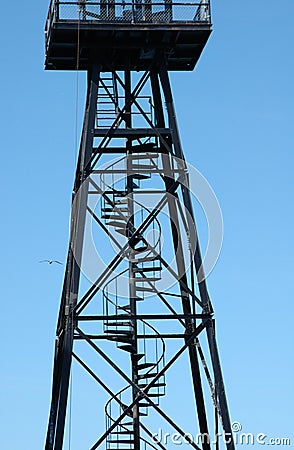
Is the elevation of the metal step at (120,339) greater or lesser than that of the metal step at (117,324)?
lesser

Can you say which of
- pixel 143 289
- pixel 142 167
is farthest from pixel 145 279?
pixel 142 167

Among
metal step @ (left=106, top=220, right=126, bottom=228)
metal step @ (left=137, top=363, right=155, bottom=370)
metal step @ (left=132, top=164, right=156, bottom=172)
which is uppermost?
metal step @ (left=132, top=164, right=156, bottom=172)

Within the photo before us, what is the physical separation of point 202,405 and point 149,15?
1113 centimetres

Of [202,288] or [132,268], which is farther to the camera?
[132,268]

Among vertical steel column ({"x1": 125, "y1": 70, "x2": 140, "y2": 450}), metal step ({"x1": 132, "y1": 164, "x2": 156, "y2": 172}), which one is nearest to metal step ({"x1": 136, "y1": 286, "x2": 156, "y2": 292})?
vertical steel column ({"x1": 125, "y1": 70, "x2": 140, "y2": 450})

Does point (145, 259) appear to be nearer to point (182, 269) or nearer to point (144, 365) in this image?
point (182, 269)

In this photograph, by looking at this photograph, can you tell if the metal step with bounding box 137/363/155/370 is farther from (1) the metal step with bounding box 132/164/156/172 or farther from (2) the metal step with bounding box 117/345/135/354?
(1) the metal step with bounding box 132/164/156/172

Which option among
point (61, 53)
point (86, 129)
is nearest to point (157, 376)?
point (86, 129)

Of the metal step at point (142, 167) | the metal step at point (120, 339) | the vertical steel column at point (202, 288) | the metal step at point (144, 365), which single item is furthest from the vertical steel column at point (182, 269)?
the metal step at point (120, 339)

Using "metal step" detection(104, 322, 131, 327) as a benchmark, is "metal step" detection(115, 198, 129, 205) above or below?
above

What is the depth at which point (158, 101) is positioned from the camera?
3853 cm

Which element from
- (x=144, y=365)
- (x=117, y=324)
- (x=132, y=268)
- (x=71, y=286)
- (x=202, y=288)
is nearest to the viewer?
(x=71, y=286)

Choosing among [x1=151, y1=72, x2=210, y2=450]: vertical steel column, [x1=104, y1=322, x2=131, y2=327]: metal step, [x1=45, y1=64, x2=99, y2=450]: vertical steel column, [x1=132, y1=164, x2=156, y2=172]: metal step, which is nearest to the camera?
[x1=45, y1=64, x2=99, y2=450]: vertical steel column

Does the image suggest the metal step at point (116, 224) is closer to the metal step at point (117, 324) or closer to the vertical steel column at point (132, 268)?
the vertical steel column at point (132, 268)
